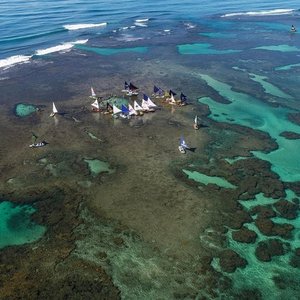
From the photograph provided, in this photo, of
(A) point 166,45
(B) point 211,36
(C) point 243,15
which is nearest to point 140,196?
(A) point 166,45

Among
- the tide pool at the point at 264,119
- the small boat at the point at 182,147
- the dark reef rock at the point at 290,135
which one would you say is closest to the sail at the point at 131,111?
the small boat at the point at 182,147

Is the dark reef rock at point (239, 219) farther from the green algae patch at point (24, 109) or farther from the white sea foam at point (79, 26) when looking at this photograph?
the white sea foam at point (79, 26)

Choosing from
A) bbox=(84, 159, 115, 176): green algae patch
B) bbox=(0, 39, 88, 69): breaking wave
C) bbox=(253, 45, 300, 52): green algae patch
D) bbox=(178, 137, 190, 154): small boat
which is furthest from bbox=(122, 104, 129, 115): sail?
bbox=(253, 45, 300, 52): green algae patch

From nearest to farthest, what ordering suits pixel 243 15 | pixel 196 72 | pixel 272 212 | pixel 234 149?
pixel 272 212 < pixel 234 149 < pixel 196 72 < pixel 243 15

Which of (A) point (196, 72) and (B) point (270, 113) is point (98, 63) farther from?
(B) point (270, 113)

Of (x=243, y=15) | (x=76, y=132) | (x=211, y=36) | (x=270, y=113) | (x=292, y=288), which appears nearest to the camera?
(x=292, y=288)

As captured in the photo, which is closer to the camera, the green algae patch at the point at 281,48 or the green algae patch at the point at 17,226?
the green algae patch at the point at 17,226
